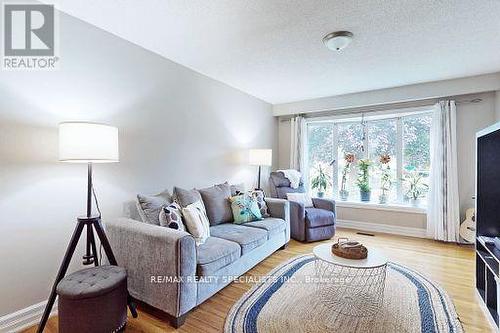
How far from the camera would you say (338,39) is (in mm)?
2316

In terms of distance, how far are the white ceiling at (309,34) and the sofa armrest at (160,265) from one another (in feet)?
5.71

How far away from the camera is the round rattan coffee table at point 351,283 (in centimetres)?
193

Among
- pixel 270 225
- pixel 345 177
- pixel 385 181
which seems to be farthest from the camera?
pixel 345 177

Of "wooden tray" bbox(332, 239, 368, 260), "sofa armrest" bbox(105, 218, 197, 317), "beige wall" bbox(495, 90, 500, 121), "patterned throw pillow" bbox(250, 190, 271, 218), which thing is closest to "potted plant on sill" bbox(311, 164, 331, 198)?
"patterned throw pillow" bbox(250, 190, 271, 218)

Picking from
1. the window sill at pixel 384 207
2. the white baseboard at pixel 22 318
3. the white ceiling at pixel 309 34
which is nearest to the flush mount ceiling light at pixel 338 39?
the white ceiling at pixel 309 34

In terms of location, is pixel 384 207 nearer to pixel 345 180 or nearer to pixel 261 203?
pixel 345 180

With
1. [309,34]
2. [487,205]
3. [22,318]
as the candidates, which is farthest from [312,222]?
[22,318]

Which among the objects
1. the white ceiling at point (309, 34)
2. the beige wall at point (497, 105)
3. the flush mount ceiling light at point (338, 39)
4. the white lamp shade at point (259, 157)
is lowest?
the white lamp shade at point (259, 157)

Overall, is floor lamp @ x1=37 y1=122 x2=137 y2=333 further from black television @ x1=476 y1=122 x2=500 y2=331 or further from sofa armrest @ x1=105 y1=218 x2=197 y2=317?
black television @ x1=476 y1=122 x2=500 y2=331

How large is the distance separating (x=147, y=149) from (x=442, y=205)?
412 centimetres

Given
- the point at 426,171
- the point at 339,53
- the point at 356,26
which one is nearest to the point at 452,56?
the point at 339,53

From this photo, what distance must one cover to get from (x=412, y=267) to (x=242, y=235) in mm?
1973

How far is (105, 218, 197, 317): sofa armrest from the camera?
1.77 m

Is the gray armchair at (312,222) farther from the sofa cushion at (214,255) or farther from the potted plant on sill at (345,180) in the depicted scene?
the sofa cushion at (214,255)
